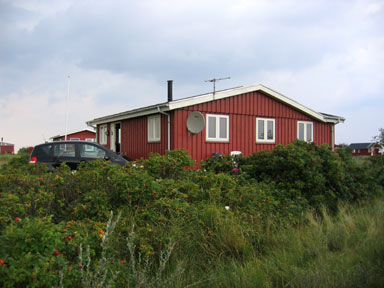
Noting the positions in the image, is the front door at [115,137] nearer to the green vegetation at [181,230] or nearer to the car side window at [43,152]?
the car side window at [43,152]

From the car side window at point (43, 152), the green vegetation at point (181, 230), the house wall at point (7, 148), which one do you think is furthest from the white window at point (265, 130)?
the house wall at point (7, 148)

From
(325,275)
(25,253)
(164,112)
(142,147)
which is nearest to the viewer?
(25,253)

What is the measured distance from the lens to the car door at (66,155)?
10016 millimetres

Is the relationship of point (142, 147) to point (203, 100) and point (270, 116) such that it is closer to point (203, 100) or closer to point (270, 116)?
point (203, 100)

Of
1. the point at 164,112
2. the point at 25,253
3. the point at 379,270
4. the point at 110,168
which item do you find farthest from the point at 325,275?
the point at 164,112

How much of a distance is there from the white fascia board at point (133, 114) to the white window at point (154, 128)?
341 mm

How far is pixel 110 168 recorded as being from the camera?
206 inches

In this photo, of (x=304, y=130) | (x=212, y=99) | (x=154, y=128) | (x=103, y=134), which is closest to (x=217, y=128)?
(x=212, y=99)

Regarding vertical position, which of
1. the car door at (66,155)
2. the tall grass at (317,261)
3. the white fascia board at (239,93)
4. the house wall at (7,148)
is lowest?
the tall grass at (317,261)

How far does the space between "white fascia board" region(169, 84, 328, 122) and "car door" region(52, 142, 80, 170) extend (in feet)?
12.2

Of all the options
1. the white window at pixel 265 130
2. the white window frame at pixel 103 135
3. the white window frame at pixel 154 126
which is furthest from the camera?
the white window frame at pixel 103 135

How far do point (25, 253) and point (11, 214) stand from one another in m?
1.27

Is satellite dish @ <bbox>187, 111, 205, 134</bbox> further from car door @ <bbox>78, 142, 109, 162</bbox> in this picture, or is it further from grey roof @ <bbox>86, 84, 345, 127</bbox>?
car door @ <bbox>78, 142, 109, 162</bbox>

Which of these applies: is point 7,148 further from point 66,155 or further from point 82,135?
point 66,155
